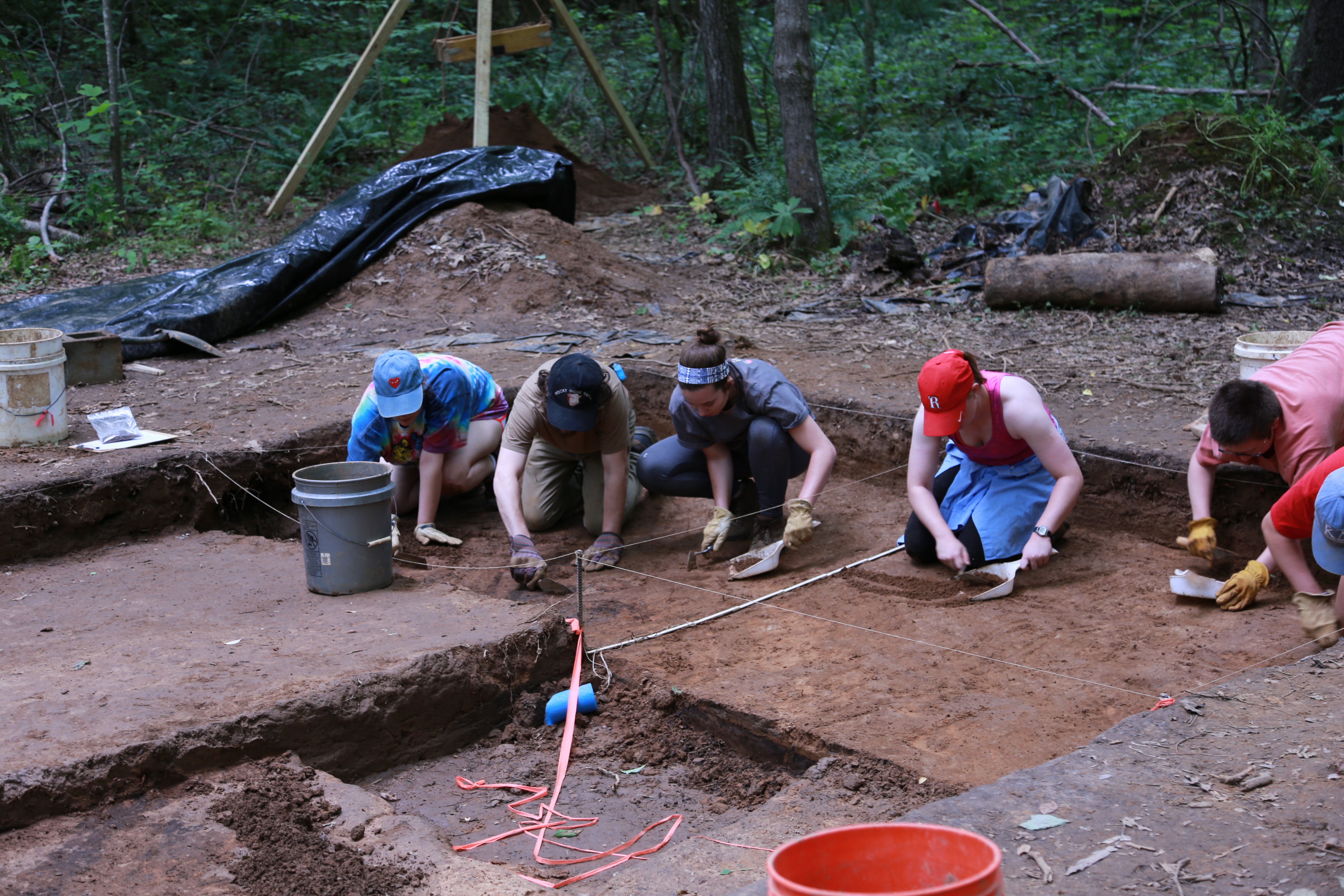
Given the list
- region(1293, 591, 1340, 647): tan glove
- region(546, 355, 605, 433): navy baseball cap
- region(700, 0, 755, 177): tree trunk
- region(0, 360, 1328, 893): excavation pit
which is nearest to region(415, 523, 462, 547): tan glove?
region(0, 360, 1328, 893): excavation pit

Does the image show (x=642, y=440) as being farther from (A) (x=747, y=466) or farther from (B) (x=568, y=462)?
(A) (x=747, y=466)

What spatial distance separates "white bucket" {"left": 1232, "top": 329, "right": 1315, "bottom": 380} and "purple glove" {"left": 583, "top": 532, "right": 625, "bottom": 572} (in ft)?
8.62

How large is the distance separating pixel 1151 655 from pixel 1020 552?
0.76m

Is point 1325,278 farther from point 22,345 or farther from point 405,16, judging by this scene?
point 405,16

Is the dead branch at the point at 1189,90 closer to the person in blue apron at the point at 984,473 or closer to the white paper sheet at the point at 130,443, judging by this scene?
the person in blue apron at the point at 984,473

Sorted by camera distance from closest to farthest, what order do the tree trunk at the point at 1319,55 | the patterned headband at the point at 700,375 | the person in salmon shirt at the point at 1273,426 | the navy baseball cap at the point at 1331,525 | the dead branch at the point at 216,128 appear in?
the navy baseball cap at the point at 1331,525 < the person in salmon shirt at the point at 1273,426 < the patterned headband at the point at 700,375 < the tree trunk at the point at 1319,55 < the dead branch at the point at 216,128

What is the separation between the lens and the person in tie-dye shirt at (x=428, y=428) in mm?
4141

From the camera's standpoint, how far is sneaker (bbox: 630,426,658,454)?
5.20m

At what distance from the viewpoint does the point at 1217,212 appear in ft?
23.6

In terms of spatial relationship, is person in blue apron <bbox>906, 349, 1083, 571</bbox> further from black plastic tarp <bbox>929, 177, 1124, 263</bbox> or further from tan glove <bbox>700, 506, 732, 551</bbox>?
black plastic tarp <bbox>929, 177, 1124, 263</bbox>

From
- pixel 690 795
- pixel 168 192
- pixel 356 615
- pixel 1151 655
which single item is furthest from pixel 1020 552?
pixel 168 192

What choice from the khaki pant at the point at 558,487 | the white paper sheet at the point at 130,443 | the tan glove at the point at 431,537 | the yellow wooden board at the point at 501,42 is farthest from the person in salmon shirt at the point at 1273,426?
the yellow wooden board at the point at 501,42

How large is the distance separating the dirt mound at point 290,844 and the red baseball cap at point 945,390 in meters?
2.22

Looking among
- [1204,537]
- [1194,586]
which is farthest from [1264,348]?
[1194,586]
